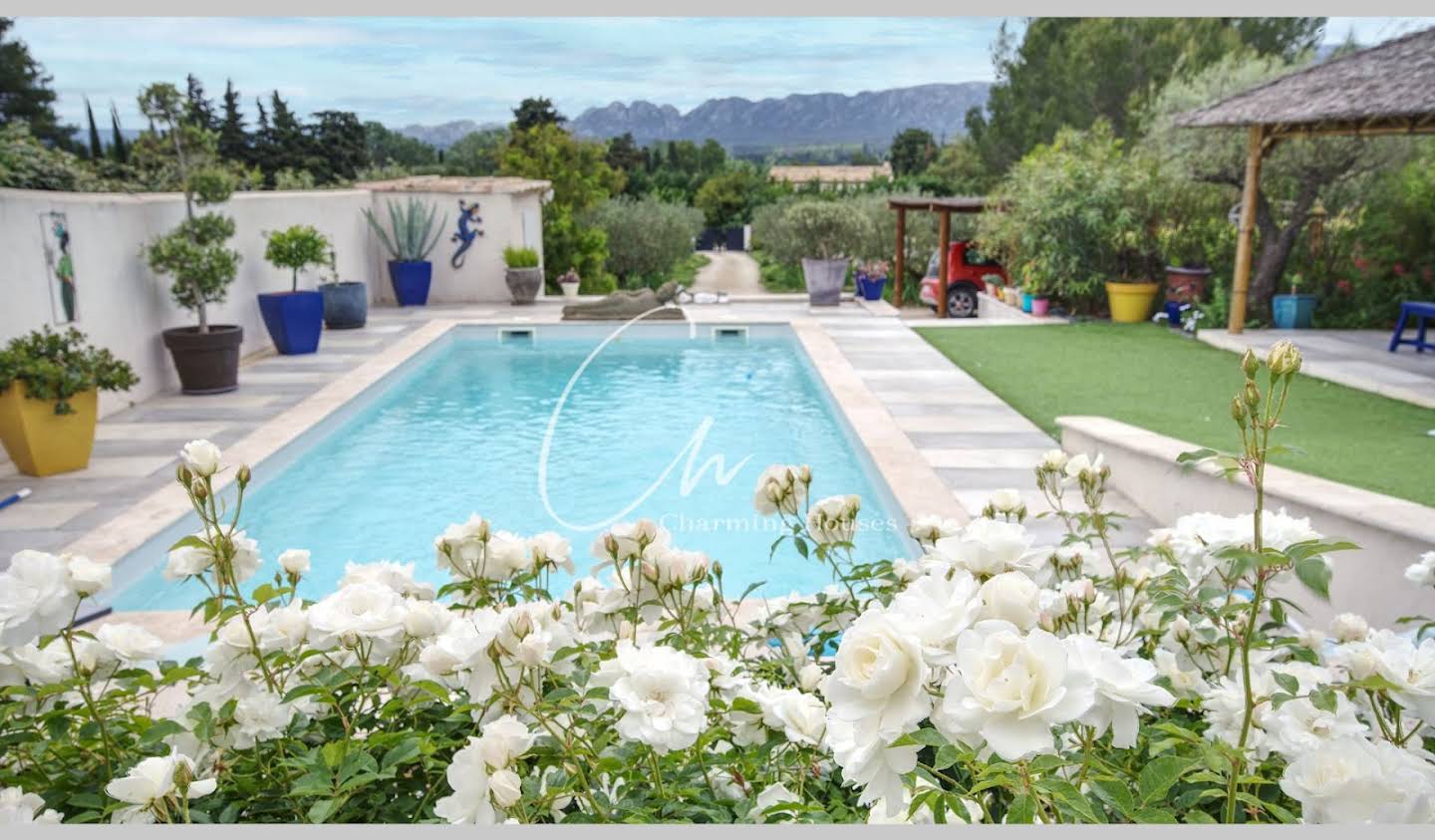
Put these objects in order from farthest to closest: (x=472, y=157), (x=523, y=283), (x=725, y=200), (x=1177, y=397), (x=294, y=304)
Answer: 1. (x=472, y=157)
2. (x=725, y=200)
3. (x=523, y=283)
4. (x=294, y=304)
5. (x=1177, y=397)

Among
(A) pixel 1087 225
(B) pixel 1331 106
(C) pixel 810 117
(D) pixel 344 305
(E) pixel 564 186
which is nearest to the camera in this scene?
(B) pixel 1331 106

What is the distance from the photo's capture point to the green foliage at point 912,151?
4514 centimetres

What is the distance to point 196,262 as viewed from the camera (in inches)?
348

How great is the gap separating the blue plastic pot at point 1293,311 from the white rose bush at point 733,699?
11.7 m

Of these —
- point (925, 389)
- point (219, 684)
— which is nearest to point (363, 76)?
point (925, 389)

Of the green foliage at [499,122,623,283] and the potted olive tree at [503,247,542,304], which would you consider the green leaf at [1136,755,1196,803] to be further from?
the green foliage at [499,122,623,283]

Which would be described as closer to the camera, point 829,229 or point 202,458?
point 202,458

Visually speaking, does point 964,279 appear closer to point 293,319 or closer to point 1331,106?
point 1331,106

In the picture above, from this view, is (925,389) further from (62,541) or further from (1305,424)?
(62,541)

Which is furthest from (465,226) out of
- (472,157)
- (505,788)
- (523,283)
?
(472,157)

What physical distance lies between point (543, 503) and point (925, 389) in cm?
361

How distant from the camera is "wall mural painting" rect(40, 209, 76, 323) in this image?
7672mm

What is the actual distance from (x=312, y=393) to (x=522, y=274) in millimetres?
6634

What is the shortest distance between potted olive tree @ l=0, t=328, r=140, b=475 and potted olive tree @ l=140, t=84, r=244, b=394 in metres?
2.20
